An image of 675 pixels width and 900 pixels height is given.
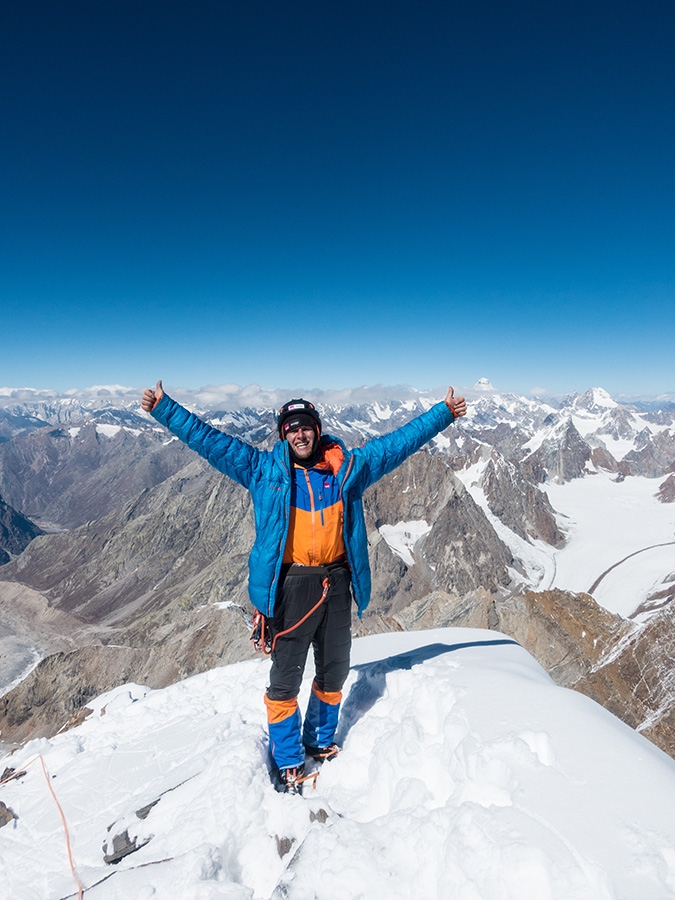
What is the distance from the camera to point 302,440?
4879mm

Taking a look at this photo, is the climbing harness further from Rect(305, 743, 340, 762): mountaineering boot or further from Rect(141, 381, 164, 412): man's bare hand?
Rect(141, 381, 164, 412): man's bare hand

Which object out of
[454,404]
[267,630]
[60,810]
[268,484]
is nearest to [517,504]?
[454,404]

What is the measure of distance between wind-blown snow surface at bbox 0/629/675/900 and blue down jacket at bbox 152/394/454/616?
180 centimetres

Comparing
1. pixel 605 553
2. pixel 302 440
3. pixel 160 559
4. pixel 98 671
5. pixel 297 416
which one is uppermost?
pixel 297 416

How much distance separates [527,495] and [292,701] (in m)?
179

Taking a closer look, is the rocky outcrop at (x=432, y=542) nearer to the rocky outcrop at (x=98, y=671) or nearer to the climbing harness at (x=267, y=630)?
the rocky outcrop at (x=98, y=671)

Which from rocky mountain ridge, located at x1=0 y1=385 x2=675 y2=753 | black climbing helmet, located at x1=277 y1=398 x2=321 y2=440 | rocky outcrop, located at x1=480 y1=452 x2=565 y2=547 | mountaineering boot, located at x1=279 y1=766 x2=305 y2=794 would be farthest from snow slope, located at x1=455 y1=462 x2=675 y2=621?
black climbing helmet, located at x1=277 y1=398 x2=321 y2=440

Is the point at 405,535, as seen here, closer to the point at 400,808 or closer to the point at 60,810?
the point at 60,810

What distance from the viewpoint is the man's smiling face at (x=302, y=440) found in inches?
192

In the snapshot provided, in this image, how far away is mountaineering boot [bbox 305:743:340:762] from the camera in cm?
542

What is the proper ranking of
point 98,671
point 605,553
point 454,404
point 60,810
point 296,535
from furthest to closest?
point 605,553, point 98,671, point 454,404, point 60,810, point 296,535

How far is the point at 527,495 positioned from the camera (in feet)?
550

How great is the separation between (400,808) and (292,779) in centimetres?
150

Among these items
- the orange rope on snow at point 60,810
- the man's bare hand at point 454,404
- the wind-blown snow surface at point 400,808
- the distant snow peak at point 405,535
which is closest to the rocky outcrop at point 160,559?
the distant snow peak at point 405,535
